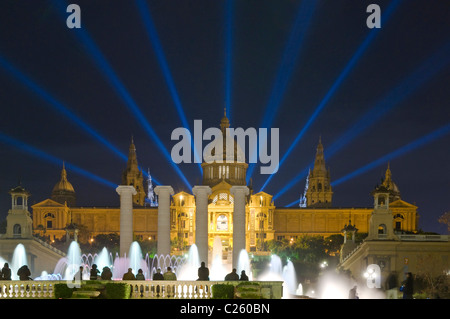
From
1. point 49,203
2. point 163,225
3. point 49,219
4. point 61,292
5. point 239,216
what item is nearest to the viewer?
point 61,292

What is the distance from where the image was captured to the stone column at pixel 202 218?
74875 millimetres

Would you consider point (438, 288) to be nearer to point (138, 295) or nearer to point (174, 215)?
point (138, 295)

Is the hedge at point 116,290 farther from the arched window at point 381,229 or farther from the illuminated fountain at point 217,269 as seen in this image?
the arched window at point 381,229

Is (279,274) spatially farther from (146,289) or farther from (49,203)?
(49,203)

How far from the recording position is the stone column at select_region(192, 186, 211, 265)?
74875 millimetres

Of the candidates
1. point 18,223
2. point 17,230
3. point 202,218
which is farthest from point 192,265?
point 17,230

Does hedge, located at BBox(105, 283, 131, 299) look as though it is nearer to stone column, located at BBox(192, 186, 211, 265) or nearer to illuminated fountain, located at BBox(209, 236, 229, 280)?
stone column, located at BBox(192, 186, 211, 265)

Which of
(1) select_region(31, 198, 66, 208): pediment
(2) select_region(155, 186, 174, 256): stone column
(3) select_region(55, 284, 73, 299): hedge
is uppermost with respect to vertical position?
(1) select_region(31, 198, 66, 208): pediment

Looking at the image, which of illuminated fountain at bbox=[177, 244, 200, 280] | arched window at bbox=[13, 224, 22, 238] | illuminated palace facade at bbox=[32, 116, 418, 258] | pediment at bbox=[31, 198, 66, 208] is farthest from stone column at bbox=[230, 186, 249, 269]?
pediment at bbox=[31, 198, 66, 208]

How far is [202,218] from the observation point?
75.9 m

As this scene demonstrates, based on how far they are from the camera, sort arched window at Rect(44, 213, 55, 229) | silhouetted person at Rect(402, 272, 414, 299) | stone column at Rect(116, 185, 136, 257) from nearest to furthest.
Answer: silhouetted person at Rect(402, 272, 414, 299)
stone column at Rect(116, 185, 136, 257)
arched window at Rect(44, 213, 55, 229)
